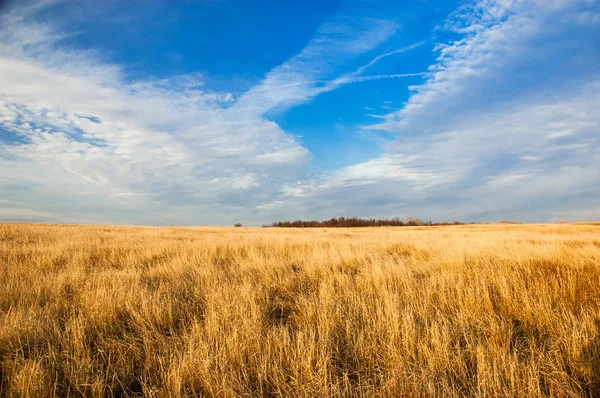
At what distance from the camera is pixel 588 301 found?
4527mm

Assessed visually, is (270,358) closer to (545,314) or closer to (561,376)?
(561,376)

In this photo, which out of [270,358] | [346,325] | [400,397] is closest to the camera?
[400,397]

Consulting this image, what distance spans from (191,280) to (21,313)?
9.00 ft

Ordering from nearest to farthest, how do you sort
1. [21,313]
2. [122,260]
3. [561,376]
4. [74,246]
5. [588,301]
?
[561,376]
[21,313]
[588,301]
[122,260]
[74,246]

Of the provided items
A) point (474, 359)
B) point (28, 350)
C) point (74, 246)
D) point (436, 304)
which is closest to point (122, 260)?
point (74, 246)

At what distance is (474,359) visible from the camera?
10.0 ft

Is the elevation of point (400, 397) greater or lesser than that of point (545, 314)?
lesser

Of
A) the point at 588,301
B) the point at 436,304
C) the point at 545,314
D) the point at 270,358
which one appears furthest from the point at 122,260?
the point at 588,301

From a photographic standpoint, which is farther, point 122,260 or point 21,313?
point 122,260

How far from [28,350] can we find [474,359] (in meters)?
4.56

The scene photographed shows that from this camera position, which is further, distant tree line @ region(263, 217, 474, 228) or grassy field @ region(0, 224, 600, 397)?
distant tree line @ region(263, 217, 474, 228)

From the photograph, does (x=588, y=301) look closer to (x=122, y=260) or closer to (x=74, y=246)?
(x=122, y=260)

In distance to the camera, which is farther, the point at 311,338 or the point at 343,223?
the point at 343,223

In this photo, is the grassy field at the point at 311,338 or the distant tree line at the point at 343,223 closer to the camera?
the grassy field at the point at 311,338
